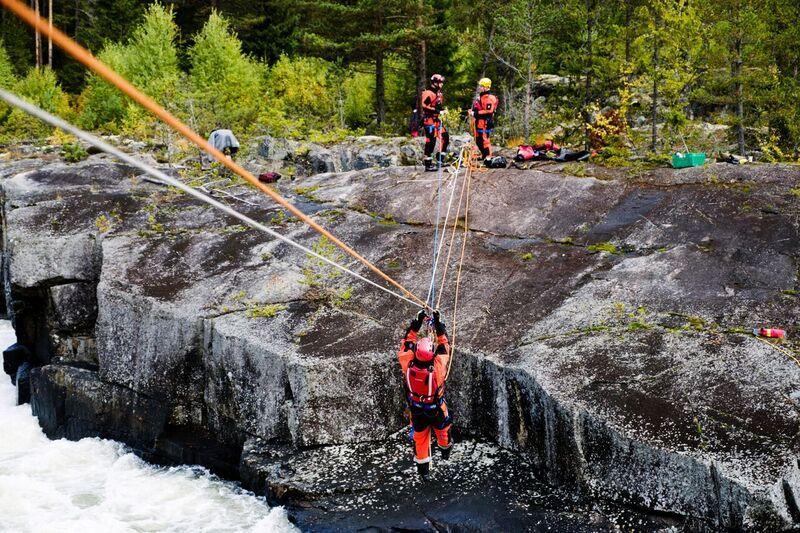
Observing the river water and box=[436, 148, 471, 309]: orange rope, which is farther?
box=[436, 148, 471, 309]: orange rope

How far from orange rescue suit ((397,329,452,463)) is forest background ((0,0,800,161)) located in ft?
25.1

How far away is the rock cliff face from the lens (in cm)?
712

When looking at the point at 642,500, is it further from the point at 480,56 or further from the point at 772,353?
the point at 480,56

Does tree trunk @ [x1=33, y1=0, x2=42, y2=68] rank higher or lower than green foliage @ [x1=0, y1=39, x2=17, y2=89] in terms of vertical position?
higher

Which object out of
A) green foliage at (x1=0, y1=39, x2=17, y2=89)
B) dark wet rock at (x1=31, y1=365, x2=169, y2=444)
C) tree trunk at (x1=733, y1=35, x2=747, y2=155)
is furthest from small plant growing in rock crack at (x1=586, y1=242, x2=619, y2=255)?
green foliage at (x1=0, y1=39, x2=17, y2=89)

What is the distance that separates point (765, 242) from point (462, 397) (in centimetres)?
487

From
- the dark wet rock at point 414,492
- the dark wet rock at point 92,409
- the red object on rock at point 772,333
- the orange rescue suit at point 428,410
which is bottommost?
the dark wet rock at point 92,409

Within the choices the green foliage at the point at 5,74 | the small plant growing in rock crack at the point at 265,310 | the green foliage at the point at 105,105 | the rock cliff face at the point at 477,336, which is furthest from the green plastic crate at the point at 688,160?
the green foliage at the point at 5,74

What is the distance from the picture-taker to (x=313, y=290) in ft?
34.9

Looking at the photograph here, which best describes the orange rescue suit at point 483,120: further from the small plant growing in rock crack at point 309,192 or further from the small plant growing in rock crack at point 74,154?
the small plant growing in rock crack at point 74,154

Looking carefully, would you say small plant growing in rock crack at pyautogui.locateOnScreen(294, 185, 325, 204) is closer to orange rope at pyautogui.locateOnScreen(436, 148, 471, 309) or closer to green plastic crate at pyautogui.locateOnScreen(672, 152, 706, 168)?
orange rope at pyautogui.locateOnScreen(436, 148, 471, 309)

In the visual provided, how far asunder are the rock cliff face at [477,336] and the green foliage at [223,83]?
8951 millimetres

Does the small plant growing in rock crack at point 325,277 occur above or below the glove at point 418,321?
below

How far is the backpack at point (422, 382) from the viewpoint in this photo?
7789 mm
